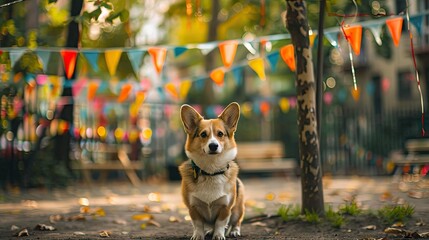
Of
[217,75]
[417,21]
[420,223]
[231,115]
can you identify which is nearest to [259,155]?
[217,75]

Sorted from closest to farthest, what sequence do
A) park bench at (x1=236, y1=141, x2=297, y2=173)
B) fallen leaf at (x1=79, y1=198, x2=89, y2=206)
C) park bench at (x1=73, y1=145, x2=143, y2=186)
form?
fallen leaf at (x1=79, y1=198, x2=89, y2=206), park bench at (x1=73, y1=145, x2=143, y2=186), park bench at (x1=236, y1=141, x2=297, y2=173)

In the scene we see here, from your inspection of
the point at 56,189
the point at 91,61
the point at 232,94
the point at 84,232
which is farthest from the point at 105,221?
the point at 232,94

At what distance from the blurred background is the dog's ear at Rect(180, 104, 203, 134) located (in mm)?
2157

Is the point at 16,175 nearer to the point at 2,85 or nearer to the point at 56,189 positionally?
the point at 56,189

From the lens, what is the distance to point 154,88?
13062 millimetres

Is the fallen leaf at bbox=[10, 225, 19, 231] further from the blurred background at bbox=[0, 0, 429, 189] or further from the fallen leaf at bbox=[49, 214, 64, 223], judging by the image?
the blurred background at bbox=[0, 0, 429, 189]

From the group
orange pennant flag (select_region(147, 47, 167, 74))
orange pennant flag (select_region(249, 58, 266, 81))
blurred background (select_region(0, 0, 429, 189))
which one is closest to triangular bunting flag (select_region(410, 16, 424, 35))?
blurred background (select_region(0, 0, 429, 189))

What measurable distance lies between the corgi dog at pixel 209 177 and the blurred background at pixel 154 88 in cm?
222

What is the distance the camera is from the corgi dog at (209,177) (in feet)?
16.9

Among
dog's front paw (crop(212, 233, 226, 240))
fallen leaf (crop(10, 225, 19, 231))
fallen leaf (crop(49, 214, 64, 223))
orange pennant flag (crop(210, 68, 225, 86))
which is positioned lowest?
fallen leaf (crop(49, 214, 64, 223))

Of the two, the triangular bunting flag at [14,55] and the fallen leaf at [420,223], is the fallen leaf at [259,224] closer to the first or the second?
the fallen leaf at [420,223]

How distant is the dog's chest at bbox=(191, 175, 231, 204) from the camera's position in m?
5.13

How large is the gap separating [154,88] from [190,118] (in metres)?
7.75

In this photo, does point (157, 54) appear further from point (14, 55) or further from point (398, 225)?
point (398, 225)
